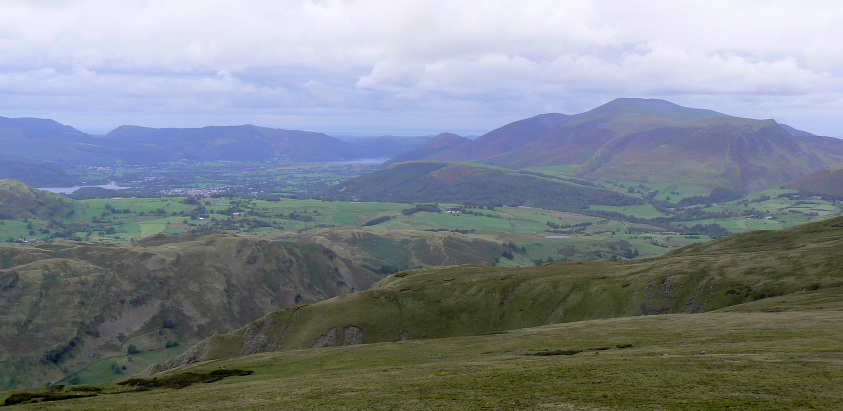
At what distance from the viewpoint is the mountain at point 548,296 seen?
126 metres

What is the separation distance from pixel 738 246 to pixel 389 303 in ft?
336

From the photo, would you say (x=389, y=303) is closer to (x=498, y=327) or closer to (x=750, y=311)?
(x=498, y=327)

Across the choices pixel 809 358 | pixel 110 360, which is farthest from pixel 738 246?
pixel 110 360

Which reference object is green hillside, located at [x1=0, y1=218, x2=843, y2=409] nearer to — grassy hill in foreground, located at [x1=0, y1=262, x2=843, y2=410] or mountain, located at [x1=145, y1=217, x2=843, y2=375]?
grassy hill in foreground, located at [x1=0, y1=262, x2=843, y2=410]

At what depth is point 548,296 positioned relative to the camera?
14800cm

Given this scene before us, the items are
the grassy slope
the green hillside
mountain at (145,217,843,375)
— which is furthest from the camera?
mountain at (145,217,843,375)

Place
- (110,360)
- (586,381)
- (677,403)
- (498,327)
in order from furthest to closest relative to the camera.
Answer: (110,360) → (498,327) → (586,381) → (677,403)

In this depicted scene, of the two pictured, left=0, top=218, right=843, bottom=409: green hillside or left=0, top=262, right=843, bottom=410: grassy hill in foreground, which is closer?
left=0, top=262, right=843, bottom=410: grassy hill in foreground

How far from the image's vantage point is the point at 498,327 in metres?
145

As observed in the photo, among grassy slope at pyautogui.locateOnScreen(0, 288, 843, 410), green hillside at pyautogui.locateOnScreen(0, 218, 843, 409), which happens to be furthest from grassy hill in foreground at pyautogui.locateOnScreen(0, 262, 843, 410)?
green hillside at pyautogui.locateOnScreen(0, 218, 843, 409)

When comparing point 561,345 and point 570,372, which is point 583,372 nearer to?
point 570,372

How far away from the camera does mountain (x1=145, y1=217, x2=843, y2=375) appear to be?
125562 millimetres

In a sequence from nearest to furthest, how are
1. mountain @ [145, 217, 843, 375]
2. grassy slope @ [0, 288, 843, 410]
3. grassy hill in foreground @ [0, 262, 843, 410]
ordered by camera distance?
grassy slope @ [0, 288, 843, 410] < grassy hill in foreground @ [0, 262, 843, 410] < mountain @ [145, 217, 843, 375]

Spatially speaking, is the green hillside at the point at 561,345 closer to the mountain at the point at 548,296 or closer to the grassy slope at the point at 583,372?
the grassy slope at the point at 583,372
